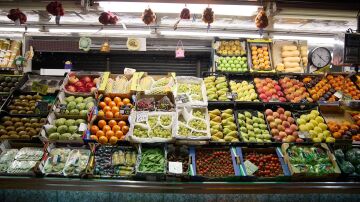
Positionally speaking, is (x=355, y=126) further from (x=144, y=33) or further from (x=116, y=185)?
(x=144, y=33)

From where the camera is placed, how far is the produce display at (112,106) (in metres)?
4.77

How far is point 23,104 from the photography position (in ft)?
16.5

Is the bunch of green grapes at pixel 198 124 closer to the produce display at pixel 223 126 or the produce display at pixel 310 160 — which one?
the produce display at pixel 223 126

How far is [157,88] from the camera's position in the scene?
16.8 feet

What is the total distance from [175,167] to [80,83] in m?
2.23

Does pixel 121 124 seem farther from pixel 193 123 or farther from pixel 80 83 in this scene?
pixel 80 83

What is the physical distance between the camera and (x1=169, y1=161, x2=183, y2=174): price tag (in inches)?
157

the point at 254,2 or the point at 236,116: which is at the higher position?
the point at 254,2

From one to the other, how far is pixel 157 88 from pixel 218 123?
1063mm

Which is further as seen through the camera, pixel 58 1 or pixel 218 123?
pixel 58 1

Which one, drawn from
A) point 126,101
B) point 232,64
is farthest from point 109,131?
point 232,64

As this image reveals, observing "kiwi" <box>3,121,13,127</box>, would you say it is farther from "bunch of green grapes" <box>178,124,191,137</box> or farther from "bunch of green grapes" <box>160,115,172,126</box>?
"bunch of green grapes" <box>178,124,191,137</box>

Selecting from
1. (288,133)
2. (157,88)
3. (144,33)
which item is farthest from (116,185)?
(144,33)

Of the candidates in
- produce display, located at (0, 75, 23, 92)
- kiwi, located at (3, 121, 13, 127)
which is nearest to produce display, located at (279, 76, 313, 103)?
kiwi, located at (3, 121, 13, 127)
